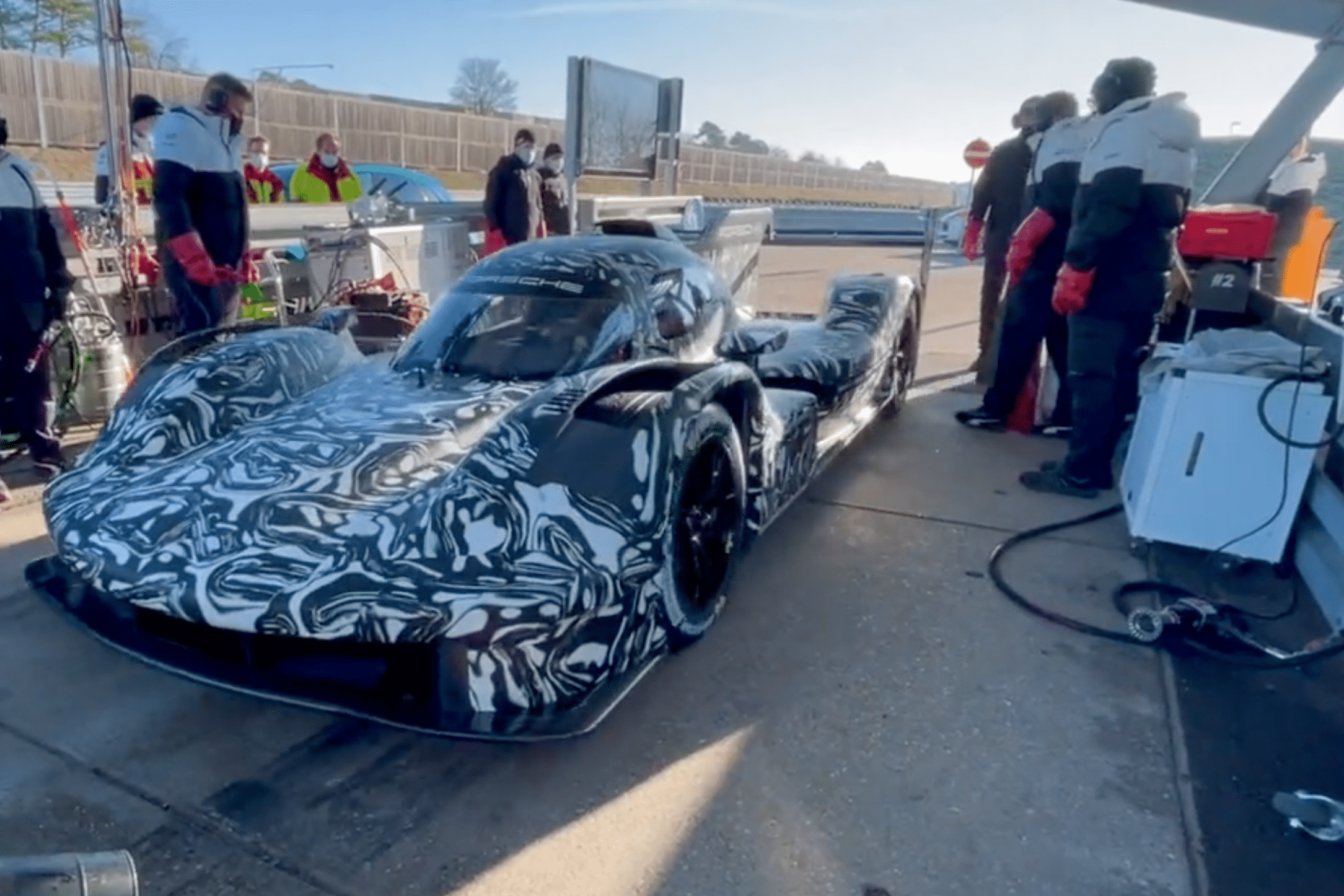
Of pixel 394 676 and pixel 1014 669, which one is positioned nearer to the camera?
pixel 394 676

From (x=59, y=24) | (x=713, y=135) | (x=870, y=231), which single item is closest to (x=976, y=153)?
(x=870, y=231)

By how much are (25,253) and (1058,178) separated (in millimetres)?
5262

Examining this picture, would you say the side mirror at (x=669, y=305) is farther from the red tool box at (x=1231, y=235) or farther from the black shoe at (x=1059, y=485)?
the red tool box at (x=1231, y=235)

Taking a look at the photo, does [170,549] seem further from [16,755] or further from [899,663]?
[899,663]

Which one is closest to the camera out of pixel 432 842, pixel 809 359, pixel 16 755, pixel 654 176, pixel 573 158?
pixel 432 842

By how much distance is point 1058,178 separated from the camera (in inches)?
219

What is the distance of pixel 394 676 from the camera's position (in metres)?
2.26

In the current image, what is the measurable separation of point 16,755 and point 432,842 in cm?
116

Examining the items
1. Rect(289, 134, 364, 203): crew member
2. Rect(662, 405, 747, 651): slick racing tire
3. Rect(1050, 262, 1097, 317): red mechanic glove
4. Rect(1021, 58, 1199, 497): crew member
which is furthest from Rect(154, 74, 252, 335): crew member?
Rect(289, 134, 364, 203): crew member

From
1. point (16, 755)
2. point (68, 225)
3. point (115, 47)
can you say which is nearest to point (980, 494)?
point (16, 755)

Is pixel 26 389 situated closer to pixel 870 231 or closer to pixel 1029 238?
pixel 1029 238

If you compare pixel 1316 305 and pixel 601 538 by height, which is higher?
pixel 1316 305

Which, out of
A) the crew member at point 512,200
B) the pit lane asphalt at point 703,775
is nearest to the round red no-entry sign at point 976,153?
the crew member at point 512,200

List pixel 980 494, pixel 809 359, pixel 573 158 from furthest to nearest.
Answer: pixel 573 158, pixel 980 494, pixel 809 359
